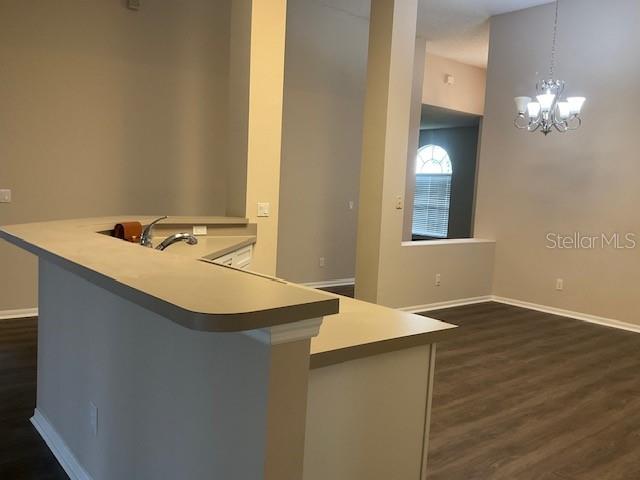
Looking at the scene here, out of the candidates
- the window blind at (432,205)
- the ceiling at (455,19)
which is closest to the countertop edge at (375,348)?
the ceiling at (455,19)

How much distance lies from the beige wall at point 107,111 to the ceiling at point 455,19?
1.99 meters

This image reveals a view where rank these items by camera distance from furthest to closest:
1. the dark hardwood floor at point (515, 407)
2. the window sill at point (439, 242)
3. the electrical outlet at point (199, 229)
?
the window sill at point (439, 242), the electrical outlet at point (199, 229), the dark hardwood floor at point (515, 407)

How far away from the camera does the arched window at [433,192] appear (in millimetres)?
11562

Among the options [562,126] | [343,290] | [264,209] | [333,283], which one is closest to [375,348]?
[264,209]

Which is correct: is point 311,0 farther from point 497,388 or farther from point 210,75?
point 497,388

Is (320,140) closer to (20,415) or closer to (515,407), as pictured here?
(515,407)

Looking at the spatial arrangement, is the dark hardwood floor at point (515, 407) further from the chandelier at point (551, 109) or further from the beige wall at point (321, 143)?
the chandelier at point (551, 109)

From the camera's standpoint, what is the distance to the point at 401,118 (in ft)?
16.2

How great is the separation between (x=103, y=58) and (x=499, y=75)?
459 centimetres

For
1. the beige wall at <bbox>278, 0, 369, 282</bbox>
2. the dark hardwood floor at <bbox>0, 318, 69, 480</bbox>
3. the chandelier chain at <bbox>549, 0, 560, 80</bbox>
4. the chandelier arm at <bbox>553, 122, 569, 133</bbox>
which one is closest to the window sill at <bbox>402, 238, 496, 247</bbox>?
the beige wall at <bbox>278, 0, 369, 282</bbox>

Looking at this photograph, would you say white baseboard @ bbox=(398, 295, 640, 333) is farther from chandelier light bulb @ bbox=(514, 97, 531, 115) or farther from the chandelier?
chandelier light bulb @ bbox=(514, 97, 531, 115)

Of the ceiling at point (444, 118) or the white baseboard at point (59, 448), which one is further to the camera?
the ceiling at point (444, 118)

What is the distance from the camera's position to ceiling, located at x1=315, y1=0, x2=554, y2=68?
235 inches

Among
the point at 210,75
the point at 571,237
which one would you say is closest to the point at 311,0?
the point at 210,75
